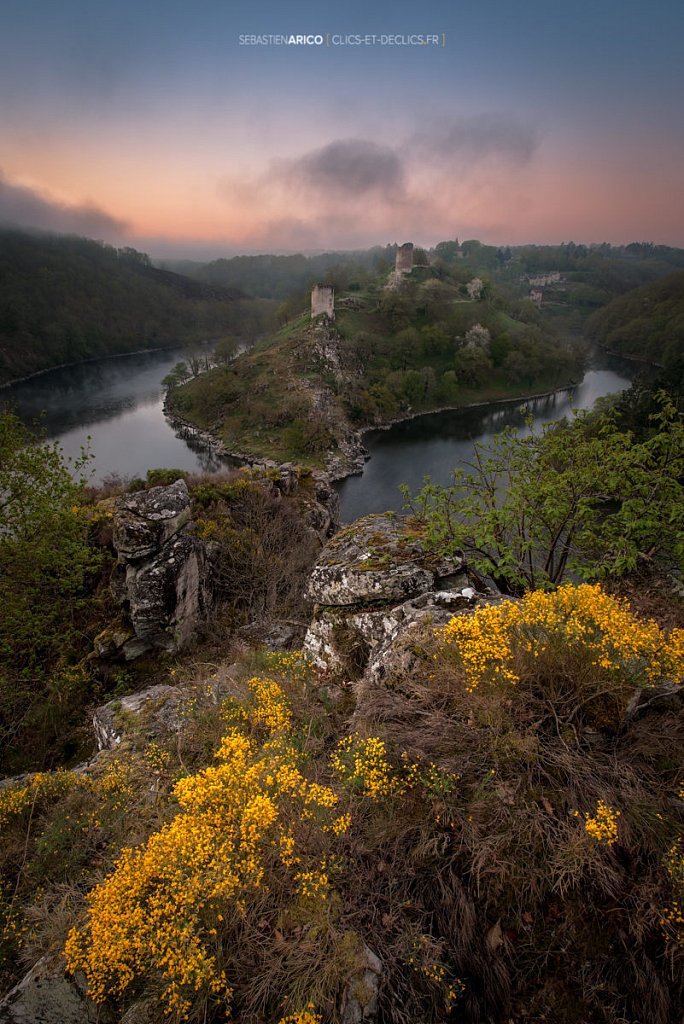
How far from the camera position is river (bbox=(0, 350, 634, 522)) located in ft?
171

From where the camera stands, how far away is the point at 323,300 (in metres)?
89.9

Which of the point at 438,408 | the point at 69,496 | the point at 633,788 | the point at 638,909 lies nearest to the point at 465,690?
the point at 633,788

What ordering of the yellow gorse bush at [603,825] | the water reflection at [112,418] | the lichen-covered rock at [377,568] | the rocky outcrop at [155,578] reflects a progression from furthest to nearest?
1. the water reflection at [112,418]
2. the rocky outcrop at [155,578]
3. the lichen-covered rock at [377,568]
4. the yellow gorse bush at [603,825]

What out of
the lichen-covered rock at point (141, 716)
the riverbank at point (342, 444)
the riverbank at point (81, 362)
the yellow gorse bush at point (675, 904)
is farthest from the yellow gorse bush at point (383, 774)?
the riverbank at point (81, 362)

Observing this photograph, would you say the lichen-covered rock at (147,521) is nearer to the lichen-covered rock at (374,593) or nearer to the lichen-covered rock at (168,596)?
the lichen-covered rock at (168,596)

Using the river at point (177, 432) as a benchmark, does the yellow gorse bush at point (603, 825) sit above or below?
above

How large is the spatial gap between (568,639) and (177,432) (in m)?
70.3

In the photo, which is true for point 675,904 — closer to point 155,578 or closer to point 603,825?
point 603,825

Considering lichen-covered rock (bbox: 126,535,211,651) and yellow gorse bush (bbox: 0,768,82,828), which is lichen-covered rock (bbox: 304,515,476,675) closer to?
yellow gorse bush (bbox: 0,768,82,828)

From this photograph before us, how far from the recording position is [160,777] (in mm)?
5469

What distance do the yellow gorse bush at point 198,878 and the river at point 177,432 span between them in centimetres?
3890

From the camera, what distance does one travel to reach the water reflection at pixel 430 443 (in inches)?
1898

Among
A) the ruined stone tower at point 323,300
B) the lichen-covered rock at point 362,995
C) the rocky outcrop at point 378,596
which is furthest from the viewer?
the ruined stone tower at point 323,300

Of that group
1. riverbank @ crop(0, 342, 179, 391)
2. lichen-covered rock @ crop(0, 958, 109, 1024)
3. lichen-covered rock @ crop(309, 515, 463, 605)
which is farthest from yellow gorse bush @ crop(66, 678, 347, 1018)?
riverbank @ crop(0, 342, 179, 391)
